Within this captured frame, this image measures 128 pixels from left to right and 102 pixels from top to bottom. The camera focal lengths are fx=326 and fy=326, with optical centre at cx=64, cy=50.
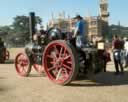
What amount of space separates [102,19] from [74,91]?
75.4m

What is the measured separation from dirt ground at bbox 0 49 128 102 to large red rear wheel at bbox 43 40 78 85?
250 mm

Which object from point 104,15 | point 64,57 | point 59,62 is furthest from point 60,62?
point 104,15

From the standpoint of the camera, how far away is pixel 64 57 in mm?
8844

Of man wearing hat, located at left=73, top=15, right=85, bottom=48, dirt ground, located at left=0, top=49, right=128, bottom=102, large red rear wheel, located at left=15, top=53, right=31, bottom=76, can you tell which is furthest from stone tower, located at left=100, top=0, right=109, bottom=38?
dirt ground, located at left=0, top=49, right=128, bottom=102

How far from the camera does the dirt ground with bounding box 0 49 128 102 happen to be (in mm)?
6980

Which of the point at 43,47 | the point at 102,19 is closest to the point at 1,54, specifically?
the point at 43,47

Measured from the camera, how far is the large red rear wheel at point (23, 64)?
→ 35.2ft

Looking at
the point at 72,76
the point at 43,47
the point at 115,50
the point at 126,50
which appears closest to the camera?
the point at 72,76

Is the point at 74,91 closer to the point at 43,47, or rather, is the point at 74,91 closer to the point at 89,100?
the point at 89,100

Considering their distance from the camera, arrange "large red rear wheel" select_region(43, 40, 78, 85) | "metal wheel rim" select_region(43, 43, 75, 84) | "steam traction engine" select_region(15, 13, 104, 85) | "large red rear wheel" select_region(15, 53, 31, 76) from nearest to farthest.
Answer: "large red rear wheel" select_region(43, 40, 78, 85), "steam traction engine" select_region(15, 13, 104, 85), "metal wheel rim" select_region(43, 43, 75, 84), "large red rear wheel" select_region(15, 53, 31, 76)

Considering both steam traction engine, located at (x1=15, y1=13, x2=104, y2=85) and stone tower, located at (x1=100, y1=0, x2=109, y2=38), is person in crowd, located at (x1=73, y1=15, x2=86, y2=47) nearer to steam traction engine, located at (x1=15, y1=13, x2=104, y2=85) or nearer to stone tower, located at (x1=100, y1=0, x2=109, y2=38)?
steam traction engine, located at (x1=15, y1=13, x2=104, y2=85)

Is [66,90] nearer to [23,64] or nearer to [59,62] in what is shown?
[59,62]

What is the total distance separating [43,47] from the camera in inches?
397

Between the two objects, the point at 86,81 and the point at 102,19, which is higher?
the point at 102,19
